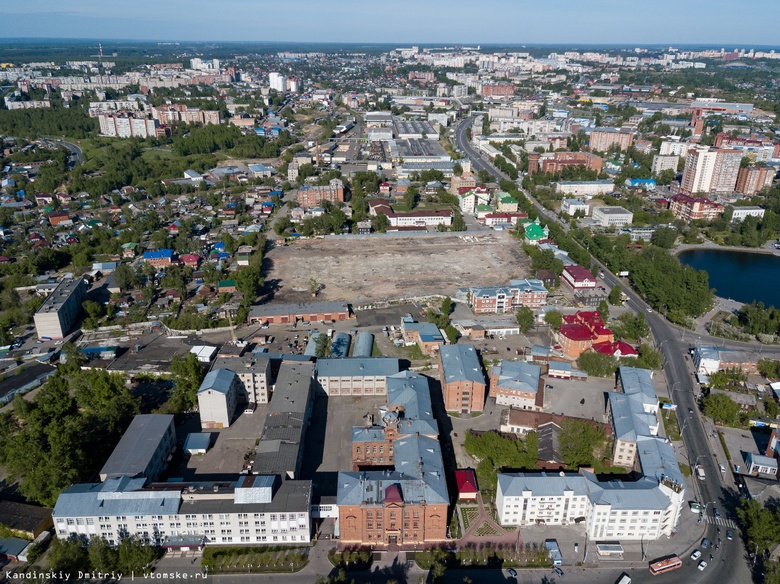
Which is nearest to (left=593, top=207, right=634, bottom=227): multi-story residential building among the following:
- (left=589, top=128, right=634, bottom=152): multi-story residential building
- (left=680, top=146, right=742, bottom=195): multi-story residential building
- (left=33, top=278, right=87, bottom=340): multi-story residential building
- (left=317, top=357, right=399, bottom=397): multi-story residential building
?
(left=680, top=146, right=742, bottom=195): multi-story residential building

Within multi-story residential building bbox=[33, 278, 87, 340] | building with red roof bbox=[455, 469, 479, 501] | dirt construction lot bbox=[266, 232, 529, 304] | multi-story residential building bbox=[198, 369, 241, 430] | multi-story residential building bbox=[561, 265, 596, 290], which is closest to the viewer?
building with red roof bbox=[455, 469, 479, 501]

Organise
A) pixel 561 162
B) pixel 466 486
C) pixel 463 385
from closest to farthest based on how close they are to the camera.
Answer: pixel 466 486, pixel 463 385, pixel 561 162

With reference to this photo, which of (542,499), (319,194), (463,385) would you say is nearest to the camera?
(542,499)

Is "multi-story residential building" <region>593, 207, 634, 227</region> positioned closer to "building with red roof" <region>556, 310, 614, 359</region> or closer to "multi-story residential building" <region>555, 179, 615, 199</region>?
"multi-story residential building" <region>555, 179, 615, 199</region>

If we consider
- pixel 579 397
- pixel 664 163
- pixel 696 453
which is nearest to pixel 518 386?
pixel 579 397

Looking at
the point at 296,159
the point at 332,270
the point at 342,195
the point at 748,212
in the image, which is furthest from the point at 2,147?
the point at 748,212

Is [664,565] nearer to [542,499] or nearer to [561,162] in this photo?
[542,499]

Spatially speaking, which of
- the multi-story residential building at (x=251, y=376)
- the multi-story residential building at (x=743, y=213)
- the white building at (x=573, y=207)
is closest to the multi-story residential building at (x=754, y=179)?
the multi-story residential building at (x=743, y=213)
